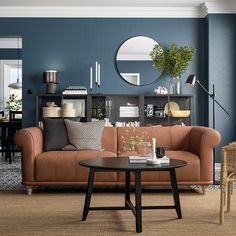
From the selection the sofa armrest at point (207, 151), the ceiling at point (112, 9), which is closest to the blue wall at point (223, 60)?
the ceiling at point (112, 9)

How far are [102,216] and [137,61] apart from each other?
4.01 metres

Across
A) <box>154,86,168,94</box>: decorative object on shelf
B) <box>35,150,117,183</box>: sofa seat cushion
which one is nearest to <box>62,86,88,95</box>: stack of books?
<box>154,86,168,94</box>: decorative object on shelf

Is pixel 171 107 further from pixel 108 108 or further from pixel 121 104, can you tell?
pixel 108 108

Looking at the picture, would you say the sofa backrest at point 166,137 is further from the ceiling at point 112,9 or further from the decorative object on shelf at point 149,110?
the ceiling at point 112,9

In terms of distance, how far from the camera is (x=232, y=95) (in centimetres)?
729

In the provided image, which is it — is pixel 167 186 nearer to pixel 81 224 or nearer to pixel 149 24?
pixel 81 224

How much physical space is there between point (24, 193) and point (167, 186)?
5.13 feet

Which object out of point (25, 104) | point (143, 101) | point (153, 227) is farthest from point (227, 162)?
point (25, 104)

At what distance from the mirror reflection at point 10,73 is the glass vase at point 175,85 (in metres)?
4.62

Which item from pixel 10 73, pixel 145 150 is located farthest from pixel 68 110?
pixel 10 73

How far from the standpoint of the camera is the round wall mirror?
24.5ft

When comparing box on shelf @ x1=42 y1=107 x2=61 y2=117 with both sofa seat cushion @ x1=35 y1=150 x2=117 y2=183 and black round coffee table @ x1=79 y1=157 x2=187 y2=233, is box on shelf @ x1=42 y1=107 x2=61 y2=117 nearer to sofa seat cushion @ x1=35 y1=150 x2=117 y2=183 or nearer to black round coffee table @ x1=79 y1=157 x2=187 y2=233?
sofa seat cushion @ x1=35 y1=150 x2=117 y2=183

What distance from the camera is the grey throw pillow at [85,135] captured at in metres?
5.34

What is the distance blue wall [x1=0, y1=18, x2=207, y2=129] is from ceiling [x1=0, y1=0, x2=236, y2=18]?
10cm
